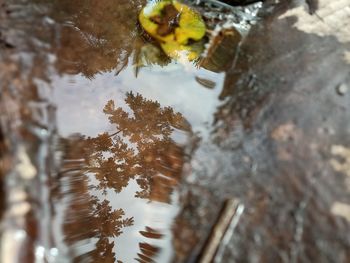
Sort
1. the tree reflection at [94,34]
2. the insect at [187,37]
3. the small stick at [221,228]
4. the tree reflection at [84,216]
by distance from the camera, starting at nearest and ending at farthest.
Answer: the small stick at [221,228] < the tree reflection at [84,216] < the tree reflection at [94,34] < the insect at [187,37]

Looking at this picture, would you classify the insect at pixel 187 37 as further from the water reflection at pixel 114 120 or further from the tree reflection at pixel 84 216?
the tree reflection at pixel 84 216

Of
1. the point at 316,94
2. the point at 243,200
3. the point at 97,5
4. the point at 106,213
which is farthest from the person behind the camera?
the point at 97,5

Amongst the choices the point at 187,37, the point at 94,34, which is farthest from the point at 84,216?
the point at 187,37

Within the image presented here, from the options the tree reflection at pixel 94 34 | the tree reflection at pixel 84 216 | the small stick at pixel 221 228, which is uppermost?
the tree reflection at pixel 94 34

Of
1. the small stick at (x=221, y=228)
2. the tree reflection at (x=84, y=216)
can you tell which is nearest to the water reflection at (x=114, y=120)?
the tree reflection at (x=84, y=216)

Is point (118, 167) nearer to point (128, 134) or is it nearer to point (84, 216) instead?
point (128, 134)

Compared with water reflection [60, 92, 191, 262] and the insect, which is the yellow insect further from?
water reflection [60, 92, 191, 262]

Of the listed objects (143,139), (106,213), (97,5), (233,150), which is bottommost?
(106,213)

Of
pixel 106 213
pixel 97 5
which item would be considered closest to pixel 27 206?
pixel 106 213

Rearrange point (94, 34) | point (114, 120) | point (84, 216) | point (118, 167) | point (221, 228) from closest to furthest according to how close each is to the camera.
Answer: point (221, 228) < point (84, 216) < point (118, 167) < point (114, 120) < point (94, 34)

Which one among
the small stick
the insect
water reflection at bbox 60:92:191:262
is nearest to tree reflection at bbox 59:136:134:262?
water reflection at bbox 60:92:191:262

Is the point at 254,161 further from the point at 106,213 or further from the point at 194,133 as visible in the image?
the point at 106,213
